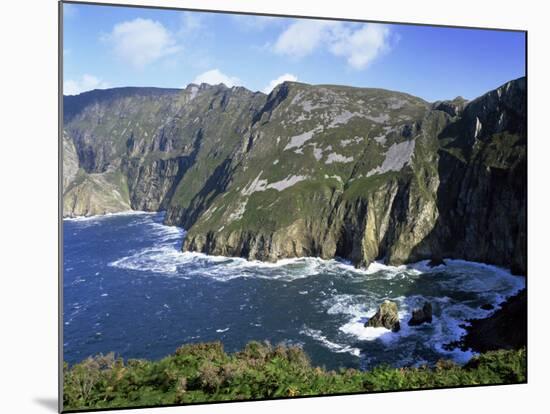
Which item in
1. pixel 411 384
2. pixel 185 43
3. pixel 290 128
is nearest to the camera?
pixel 411 384

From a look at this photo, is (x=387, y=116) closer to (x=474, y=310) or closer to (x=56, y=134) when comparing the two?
(x=474, y=310)

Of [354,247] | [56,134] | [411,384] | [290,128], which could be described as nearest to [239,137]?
[290,128]

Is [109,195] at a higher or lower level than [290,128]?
lower

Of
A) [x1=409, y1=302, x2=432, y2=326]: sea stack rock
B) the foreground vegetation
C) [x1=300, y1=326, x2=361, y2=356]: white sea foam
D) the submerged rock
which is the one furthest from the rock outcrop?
[x1=300, y1=326, x2=361, y2=356]: white sea foam

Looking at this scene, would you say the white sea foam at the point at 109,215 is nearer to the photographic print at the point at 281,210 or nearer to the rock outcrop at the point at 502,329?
the photographic print at the point at 281,210

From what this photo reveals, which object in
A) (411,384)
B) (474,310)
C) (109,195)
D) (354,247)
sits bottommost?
(411,384)

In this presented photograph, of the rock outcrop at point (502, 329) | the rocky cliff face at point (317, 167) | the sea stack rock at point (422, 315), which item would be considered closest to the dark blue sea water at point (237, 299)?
the sea stack rock at point (422, 315)
